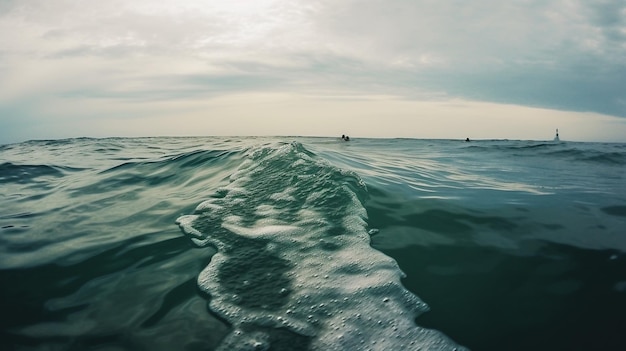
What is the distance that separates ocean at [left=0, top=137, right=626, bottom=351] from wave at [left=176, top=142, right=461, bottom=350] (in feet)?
0.05

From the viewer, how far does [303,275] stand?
138 inches

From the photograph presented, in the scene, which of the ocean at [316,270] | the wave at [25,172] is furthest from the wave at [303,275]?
the wave at [25,172]

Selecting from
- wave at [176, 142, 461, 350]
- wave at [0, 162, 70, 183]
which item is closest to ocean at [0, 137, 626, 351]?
wave at [176, 142, 461, 350]

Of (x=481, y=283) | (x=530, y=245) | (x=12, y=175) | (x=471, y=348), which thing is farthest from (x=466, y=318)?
(x=12, y=175)

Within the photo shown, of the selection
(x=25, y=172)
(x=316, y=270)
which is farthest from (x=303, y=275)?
(x=25, y=172)

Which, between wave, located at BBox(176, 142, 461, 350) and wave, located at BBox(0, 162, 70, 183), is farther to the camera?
wave, located at BBox(0, 162, 70, 183)

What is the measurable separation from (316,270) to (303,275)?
0.56 ft

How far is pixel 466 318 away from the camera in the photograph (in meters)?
2.91

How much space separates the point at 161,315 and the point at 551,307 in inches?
138

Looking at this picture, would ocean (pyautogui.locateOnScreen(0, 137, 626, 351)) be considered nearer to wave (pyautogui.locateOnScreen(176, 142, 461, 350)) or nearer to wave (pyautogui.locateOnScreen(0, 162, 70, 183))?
wave (pyautogui.locateOnScreen(176, 142, 461, 350))

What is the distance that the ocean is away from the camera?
2.75m

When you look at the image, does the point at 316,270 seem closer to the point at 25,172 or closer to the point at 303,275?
the point at 303,275

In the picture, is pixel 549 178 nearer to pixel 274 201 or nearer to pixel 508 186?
pixel 508 186

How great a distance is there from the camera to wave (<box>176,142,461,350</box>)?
2.72 m
